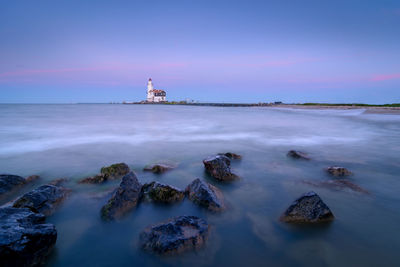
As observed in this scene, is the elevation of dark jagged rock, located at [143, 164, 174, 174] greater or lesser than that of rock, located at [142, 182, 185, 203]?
lesser

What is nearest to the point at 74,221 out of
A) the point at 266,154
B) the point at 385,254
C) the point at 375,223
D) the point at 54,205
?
the point at 54,205

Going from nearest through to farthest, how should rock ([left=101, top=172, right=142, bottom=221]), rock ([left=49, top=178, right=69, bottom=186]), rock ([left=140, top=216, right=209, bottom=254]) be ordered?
rock ([left=140, top=216, right=209, bottom=254]), rock ([left=101, top=172, right=142, bottom=221]), rock ([left=49, top=178, right=69, bottom=186])

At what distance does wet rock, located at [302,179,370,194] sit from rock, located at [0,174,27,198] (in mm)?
6979

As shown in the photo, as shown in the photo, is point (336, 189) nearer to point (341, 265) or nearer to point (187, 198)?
point (341, 265)

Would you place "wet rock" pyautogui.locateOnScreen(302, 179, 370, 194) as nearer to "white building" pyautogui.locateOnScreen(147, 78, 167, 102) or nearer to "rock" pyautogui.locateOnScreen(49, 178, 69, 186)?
"rock" pyautogui.locateOnScreen(49, 178, 69, 186)

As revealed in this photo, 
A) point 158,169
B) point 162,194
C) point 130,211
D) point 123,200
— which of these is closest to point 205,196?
point 162,194

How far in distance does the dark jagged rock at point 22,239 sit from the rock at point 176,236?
1282 mm

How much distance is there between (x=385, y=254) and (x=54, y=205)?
18.3ft

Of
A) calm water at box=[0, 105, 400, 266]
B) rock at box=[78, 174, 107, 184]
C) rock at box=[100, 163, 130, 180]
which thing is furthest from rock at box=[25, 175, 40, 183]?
rock at box=[100, 163, 130, 180]

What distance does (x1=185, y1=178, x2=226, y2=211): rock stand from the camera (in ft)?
13.9

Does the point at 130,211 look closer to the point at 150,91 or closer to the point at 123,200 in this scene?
the point at 123,200

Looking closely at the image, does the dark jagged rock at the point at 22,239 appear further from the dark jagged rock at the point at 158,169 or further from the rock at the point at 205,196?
the dark jagged rock at the point at 158,169

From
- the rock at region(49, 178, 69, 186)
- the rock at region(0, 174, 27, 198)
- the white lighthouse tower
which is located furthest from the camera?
the white lighthouse tower

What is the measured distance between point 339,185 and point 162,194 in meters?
Result: 4.28
